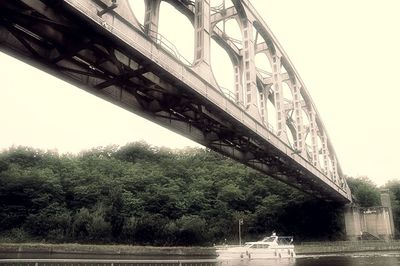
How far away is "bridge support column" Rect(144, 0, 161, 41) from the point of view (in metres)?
A: 16.5

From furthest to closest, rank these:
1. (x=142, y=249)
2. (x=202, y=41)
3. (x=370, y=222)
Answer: (x=370, y=222) → (x=142, y=249) → (x=202, y=41)

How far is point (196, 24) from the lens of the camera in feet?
61.9

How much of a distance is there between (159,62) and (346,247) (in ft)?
148

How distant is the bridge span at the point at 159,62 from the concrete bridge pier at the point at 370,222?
32.6 meters

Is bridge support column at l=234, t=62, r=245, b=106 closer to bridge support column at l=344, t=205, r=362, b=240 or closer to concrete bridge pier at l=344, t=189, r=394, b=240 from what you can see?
bridge support column at l=344, t=205, r=362, b=240

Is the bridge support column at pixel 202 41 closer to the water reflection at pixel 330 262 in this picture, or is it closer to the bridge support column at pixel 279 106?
the bridge support column at pixel 279 106

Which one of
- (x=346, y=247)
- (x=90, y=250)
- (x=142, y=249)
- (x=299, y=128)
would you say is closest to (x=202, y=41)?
(x=299, y=128)

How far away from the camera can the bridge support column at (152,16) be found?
16.5 meters

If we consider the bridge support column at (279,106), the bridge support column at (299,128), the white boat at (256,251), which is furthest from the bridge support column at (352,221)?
the bridge support column at (279,106)

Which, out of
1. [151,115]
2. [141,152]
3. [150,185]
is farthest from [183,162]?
[151,115]

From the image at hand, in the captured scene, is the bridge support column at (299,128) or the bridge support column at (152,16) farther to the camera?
the bridge support column at (299,128)

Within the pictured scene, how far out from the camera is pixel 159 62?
46.8ft

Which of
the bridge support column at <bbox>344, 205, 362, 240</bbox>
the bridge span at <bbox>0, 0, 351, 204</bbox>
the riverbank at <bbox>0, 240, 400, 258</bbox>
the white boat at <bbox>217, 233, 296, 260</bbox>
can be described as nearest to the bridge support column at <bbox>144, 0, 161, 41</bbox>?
the bridge span at <bbox>0, 0, 351, 204</bbox>

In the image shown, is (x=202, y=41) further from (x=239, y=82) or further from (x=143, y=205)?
(x=143, y=205)
